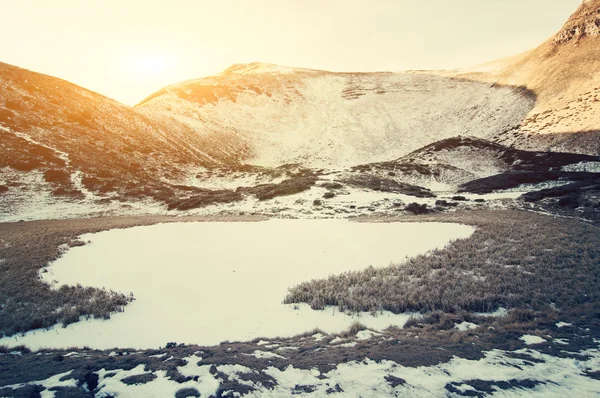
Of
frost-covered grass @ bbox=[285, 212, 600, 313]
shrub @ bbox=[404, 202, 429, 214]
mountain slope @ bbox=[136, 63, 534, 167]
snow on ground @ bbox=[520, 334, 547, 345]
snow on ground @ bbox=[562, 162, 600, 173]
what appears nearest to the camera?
snow on ground @ bbox=[520, 334, 547, 345]

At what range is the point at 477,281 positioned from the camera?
10.3m

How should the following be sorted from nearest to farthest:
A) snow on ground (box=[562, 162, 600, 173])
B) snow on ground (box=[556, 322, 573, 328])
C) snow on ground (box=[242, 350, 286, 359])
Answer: snow on ground (box=[242, 350, 286, 359]) → snow on ground (box=[556, 322, 573, 328]) → snow on ground (box=[562, 162, 600, 173])

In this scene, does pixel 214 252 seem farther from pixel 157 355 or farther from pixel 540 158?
pixel 540 158

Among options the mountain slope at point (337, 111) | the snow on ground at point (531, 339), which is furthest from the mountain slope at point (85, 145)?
the snow on ground at point (531, 339)

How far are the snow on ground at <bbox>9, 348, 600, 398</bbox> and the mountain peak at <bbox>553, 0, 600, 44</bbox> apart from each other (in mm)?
103853

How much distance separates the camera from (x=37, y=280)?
11.7 m

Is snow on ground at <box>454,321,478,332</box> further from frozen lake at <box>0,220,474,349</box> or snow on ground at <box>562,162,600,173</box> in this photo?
snow on ground at <box>562,162,600,173</box>

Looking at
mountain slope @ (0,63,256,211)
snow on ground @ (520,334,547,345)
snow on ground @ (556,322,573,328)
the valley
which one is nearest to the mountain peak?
the valley

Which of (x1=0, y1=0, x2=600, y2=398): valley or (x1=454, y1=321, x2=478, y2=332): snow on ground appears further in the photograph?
(x1=454, y1=321, x2=478, y2=332): snow on ground

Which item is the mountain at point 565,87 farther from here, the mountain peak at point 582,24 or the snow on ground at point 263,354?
the snow on ground at point 263,354

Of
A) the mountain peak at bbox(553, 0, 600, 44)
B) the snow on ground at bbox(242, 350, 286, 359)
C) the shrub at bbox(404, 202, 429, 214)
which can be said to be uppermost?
the mountain peak at bbox(553, 0, 600, 44)

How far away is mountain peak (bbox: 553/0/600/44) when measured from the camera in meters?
74.8

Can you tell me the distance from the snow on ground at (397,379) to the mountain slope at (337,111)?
218ft

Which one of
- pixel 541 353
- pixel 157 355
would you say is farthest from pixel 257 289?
pixel 541 353
